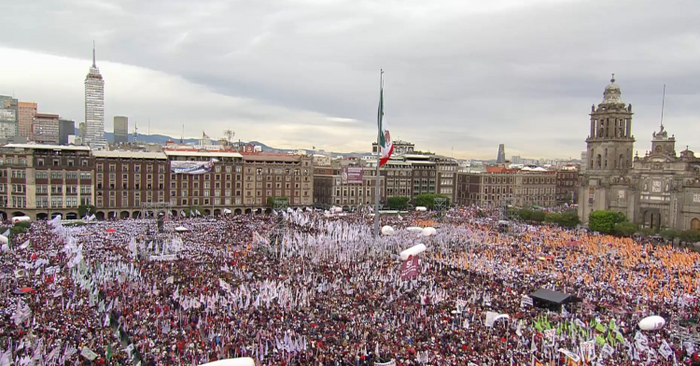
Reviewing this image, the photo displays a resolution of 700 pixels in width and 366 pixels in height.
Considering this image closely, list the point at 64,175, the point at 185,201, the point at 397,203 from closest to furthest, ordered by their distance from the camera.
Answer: the point at 64,175 → the point at 185,201 → the point at 397,203

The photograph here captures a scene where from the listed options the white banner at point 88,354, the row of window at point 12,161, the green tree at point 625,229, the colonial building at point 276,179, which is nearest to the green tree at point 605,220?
the green tree at point 625,229

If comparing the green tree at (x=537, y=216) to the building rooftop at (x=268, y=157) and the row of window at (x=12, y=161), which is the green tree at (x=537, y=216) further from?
the row of window at (x=12, y=161)

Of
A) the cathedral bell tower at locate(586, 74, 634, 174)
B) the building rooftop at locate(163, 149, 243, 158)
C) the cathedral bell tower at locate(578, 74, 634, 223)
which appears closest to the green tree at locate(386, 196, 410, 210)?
the building rooftop at locate(163, 149, 243, 158)

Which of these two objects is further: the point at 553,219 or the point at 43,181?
the point at 553,219

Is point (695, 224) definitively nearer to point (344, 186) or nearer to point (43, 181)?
point (344, 186)

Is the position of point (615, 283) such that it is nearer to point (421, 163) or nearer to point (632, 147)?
point (632, 147)

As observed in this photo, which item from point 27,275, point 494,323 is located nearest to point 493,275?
point 494,323

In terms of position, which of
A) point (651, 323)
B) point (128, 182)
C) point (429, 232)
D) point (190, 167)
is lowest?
point (651, 323)

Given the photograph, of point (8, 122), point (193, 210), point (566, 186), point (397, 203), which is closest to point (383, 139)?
point (193, 210)
